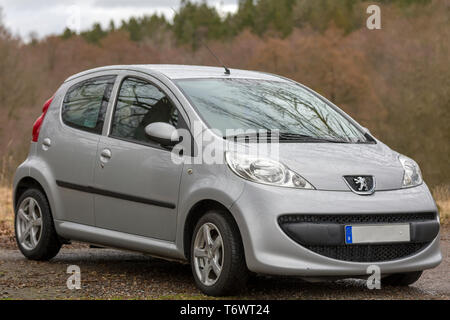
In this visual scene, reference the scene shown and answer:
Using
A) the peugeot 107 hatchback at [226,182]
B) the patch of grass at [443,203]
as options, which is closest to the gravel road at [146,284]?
the peugeot 107 hatchback at [226,182]

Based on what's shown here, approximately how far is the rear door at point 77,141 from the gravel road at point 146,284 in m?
0.56

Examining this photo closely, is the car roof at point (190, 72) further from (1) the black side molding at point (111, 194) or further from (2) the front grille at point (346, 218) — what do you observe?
(2) the front grille at point (346, 218)

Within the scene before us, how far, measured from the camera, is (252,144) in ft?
19.3

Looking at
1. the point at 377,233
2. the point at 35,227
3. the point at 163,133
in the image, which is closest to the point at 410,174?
the point at 377,233

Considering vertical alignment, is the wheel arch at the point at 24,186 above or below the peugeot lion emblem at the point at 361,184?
below

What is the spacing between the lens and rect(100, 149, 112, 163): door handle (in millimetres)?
6863

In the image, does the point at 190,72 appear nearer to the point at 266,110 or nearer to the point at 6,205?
the point at 266,110

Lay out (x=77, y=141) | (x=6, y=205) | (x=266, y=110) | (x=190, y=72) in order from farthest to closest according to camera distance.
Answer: (x=6, y=205)
(x=77, y=141)
(x=190, y=72)
(x=266, y=110)

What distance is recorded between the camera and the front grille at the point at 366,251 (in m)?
5.60

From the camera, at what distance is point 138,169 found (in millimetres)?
6480

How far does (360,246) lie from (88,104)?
309 cm
